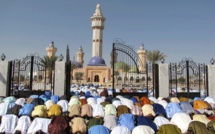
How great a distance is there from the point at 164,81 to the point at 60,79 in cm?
593

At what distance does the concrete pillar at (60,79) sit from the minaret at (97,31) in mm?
44656

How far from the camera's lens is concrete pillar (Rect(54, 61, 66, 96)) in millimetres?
12047

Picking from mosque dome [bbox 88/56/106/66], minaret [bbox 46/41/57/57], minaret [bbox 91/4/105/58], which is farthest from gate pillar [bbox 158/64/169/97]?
minaret [bbox 46/41/57/57]

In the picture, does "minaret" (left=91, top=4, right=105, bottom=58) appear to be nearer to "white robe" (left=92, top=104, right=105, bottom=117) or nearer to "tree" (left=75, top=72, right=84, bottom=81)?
"tree" (left=75, top=72, right=84, bottom=81)

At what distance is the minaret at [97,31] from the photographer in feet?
183

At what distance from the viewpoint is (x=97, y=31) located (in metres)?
56.2

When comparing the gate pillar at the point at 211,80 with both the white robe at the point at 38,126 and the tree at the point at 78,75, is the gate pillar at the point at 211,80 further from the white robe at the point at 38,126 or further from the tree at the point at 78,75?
the tree at the point at 78,75

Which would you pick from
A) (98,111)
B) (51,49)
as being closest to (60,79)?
(98,111)

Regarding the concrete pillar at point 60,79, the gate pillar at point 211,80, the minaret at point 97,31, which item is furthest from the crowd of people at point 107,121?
the minaret at point 97,31

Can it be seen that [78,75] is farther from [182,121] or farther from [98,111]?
[182,121]

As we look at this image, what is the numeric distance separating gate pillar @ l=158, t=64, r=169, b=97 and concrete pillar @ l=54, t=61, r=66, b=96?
5.53 m

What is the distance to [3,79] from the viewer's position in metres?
11.8

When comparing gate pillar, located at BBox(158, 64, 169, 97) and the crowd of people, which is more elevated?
gate pillar, located at BBox(158, 64, 169, 97)

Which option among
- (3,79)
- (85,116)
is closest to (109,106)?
(85,116)
